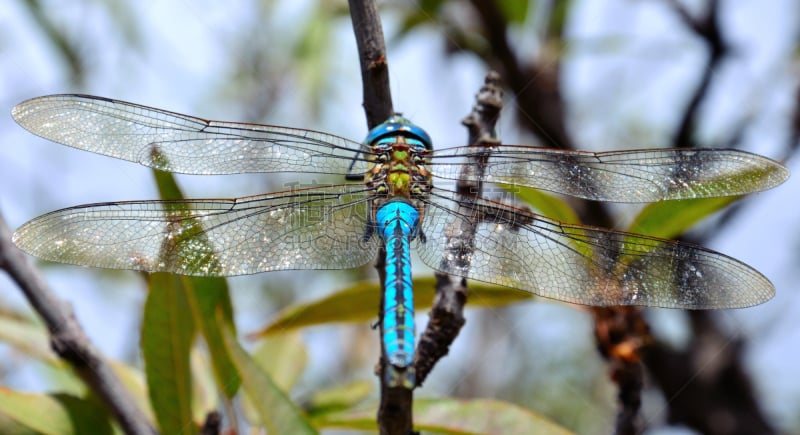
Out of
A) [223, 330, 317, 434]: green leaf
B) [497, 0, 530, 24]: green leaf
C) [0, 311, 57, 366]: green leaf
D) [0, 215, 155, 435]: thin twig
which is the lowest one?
[223, 330, 317, 434]: green leaf

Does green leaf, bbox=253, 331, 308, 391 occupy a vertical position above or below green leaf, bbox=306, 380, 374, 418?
above

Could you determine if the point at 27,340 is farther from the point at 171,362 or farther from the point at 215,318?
the point at 215,318

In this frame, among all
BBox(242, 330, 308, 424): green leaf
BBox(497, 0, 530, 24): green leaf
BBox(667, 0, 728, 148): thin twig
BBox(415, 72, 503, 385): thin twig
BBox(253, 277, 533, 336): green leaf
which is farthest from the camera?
BBox(497, 0, 530, 24): green leaf

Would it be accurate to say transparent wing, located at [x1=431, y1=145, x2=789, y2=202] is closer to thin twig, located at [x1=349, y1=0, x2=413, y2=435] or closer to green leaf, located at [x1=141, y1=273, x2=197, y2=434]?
thin twig, located at [x1=349, y1=0, x2=413, y2=435]

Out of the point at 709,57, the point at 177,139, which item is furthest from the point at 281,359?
the point at 709,57

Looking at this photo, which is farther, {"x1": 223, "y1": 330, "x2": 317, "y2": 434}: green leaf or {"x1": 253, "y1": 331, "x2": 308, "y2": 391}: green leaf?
{"x1": 253, "y1": 331, "x2": 308, "y2": 391}: green leaf

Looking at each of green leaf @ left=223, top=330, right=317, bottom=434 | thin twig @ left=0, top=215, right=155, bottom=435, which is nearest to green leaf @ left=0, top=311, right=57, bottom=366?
thin twig @ left=0, top=215, right=155, bottom=435
